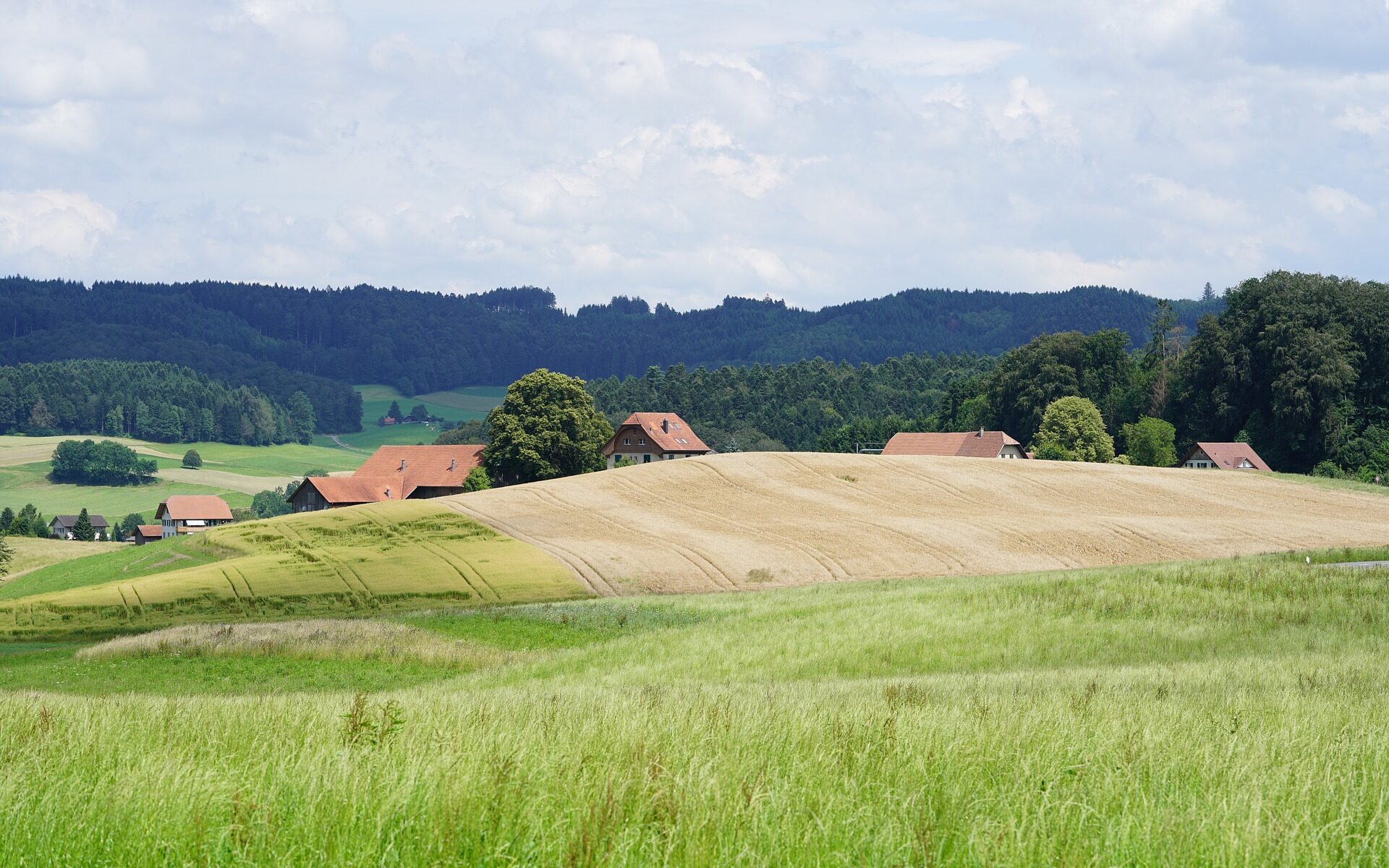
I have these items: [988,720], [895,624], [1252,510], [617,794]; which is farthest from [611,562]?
[617,794]

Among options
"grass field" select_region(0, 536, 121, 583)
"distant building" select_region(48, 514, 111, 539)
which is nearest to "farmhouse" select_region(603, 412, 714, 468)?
"grass field" select_region(0, 536, 121, 583)

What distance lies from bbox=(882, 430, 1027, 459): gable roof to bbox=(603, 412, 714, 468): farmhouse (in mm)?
20876

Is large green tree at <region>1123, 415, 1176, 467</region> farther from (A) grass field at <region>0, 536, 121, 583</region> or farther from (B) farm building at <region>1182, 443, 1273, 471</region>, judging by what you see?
(A) grass field at <region>0, 536, 121, 583</region>

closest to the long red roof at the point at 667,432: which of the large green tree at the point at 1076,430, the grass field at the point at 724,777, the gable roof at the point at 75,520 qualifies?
the large green tree at the point at 1076,430

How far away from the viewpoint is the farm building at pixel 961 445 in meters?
126

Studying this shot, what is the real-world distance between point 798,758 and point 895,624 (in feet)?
72.8

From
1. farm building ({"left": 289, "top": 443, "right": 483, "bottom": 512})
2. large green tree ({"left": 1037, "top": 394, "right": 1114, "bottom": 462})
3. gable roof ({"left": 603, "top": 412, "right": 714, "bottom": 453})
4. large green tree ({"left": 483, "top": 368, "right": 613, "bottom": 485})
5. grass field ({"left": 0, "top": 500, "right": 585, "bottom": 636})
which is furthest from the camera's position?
gable roof ({"left": 603, "top": 412, "right": 714, "bottom": 453})

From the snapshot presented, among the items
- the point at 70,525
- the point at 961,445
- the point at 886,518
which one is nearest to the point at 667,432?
the point at 961,445

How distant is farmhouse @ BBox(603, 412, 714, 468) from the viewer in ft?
433

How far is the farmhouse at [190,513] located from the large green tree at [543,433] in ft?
249

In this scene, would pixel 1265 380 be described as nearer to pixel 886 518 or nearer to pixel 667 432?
pixel 667 432

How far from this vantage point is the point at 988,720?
1012cm

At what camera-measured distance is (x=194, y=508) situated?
158 metres

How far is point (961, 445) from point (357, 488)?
5914cm
